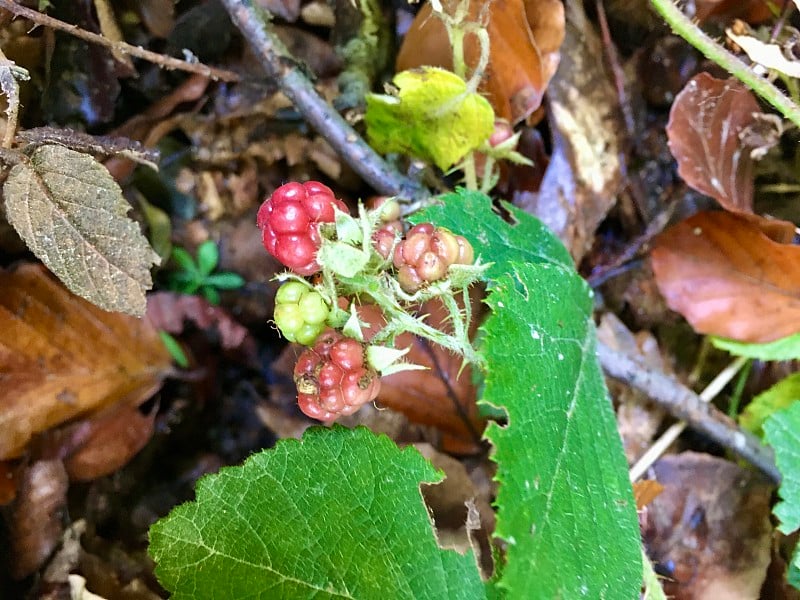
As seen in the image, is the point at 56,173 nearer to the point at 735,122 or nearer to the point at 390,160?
the point at 390,160

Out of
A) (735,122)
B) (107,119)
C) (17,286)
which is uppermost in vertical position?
(735,122)

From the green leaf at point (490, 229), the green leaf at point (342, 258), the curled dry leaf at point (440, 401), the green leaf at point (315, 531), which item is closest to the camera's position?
the green leaf at point (342, 258)

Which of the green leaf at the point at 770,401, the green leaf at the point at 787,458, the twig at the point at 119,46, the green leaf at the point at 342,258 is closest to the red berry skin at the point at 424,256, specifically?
the green leaf at the point at 342,258

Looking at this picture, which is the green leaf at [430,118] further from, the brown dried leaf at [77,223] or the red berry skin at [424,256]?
the brown dried leaf at [77,223]

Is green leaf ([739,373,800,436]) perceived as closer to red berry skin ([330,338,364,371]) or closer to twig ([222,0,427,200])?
twig ([222,0,427,200])

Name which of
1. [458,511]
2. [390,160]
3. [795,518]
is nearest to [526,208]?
[390,160]

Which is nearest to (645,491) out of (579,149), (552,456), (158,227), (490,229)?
(552,456)
